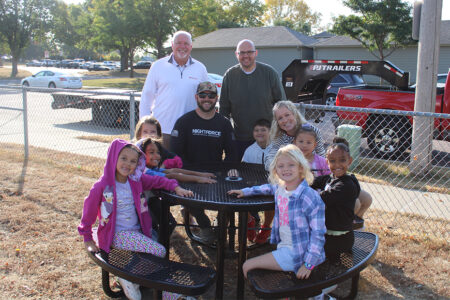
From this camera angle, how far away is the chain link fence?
209 inches

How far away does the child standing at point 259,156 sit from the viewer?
428 centimetres

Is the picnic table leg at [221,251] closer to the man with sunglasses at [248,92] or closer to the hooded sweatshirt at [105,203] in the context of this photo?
the hooded sweatshirt at [105,203]

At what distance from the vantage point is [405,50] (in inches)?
1062

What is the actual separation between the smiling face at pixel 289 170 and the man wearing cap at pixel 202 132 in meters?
1.48

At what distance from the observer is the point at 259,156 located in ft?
14.5

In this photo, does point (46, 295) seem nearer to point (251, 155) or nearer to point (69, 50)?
point (251, 155)

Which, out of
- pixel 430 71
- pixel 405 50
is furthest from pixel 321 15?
pixel 430 71

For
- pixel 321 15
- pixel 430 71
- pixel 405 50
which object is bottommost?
pixel 430 71

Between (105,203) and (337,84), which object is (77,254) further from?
(337,84)

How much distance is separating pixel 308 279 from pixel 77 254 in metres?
2.40

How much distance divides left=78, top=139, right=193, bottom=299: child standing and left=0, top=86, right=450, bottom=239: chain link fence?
2.82m

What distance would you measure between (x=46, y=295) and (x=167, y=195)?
127 cm

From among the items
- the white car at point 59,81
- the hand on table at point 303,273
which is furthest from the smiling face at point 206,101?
the white car at point 59,81

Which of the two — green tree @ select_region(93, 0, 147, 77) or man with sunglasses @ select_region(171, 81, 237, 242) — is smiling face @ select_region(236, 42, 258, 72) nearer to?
man with sunglasses @ select_region(171, 81, 237, 242)
